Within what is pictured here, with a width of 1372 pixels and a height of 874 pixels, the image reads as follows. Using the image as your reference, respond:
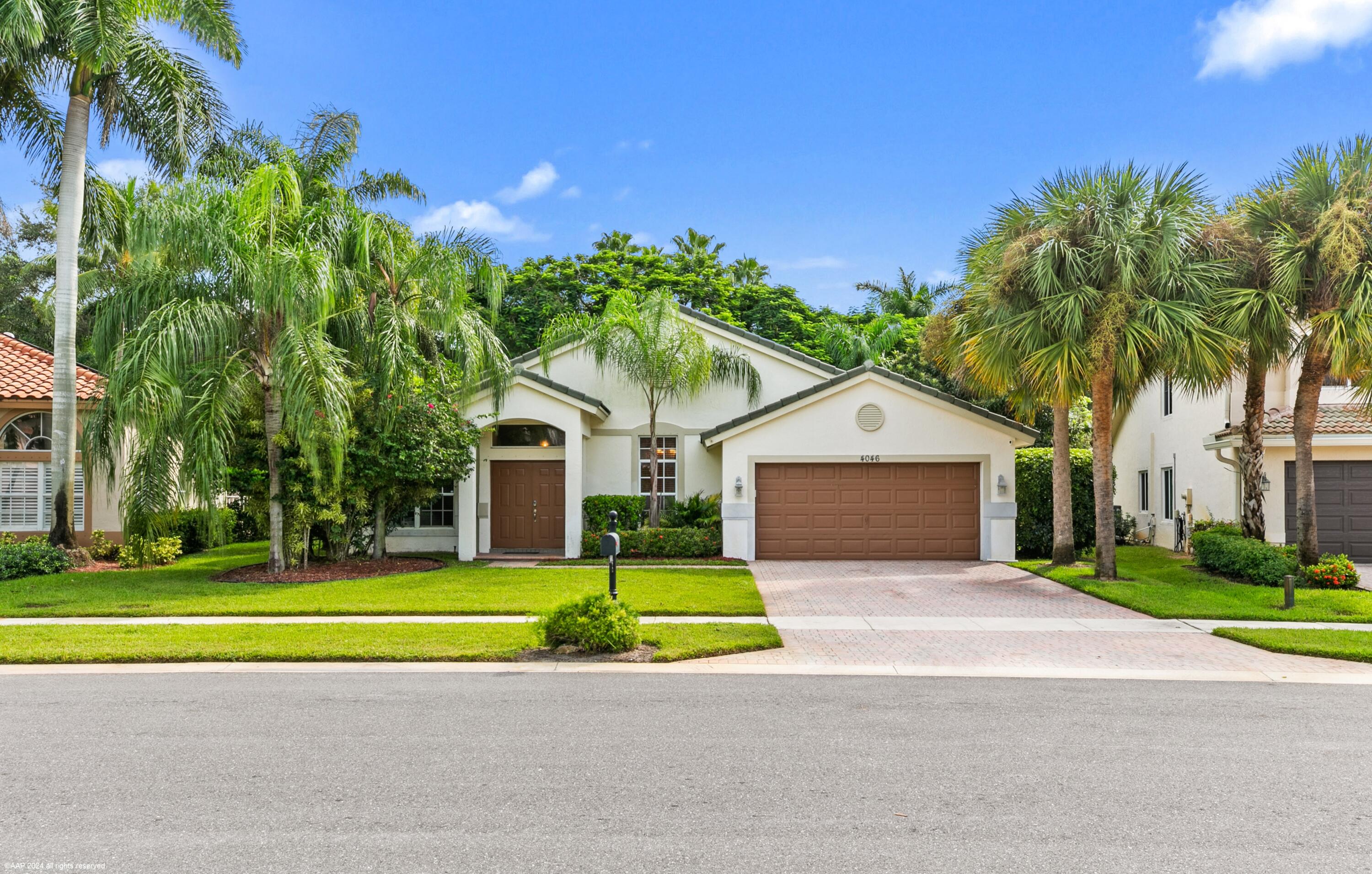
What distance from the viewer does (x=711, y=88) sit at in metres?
19.8

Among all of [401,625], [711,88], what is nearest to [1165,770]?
[401,625]

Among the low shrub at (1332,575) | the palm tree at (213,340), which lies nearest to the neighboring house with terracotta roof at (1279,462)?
the low shrub at (1332,575)

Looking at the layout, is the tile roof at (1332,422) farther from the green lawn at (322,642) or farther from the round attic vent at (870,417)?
the green lawn at (322,642)

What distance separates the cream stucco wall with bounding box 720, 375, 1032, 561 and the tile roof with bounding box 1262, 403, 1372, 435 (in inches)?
183

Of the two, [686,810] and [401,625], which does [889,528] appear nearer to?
[401,625]

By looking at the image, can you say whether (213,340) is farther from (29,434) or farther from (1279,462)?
(1279,462)

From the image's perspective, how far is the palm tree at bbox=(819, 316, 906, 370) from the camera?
31.3m

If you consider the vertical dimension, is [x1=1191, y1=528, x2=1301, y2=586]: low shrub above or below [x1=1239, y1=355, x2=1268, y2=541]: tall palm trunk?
below

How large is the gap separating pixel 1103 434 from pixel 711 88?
36.9 ft

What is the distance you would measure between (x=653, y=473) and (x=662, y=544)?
175 cm

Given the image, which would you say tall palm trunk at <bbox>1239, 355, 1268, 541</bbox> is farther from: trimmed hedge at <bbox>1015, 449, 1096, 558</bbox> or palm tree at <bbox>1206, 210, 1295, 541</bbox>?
trimmed hedge at <bbox>1015, 449, 1096, 558</bbox>

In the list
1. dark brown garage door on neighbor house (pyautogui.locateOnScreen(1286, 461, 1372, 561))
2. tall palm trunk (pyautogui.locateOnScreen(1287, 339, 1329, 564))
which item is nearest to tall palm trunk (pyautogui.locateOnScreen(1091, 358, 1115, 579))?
tall palm trunk (pyautogui.locateOnScreen(1287, 339, 1329, 564))

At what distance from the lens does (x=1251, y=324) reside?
14.3 meters

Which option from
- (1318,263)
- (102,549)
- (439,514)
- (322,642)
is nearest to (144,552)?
(102,549)
